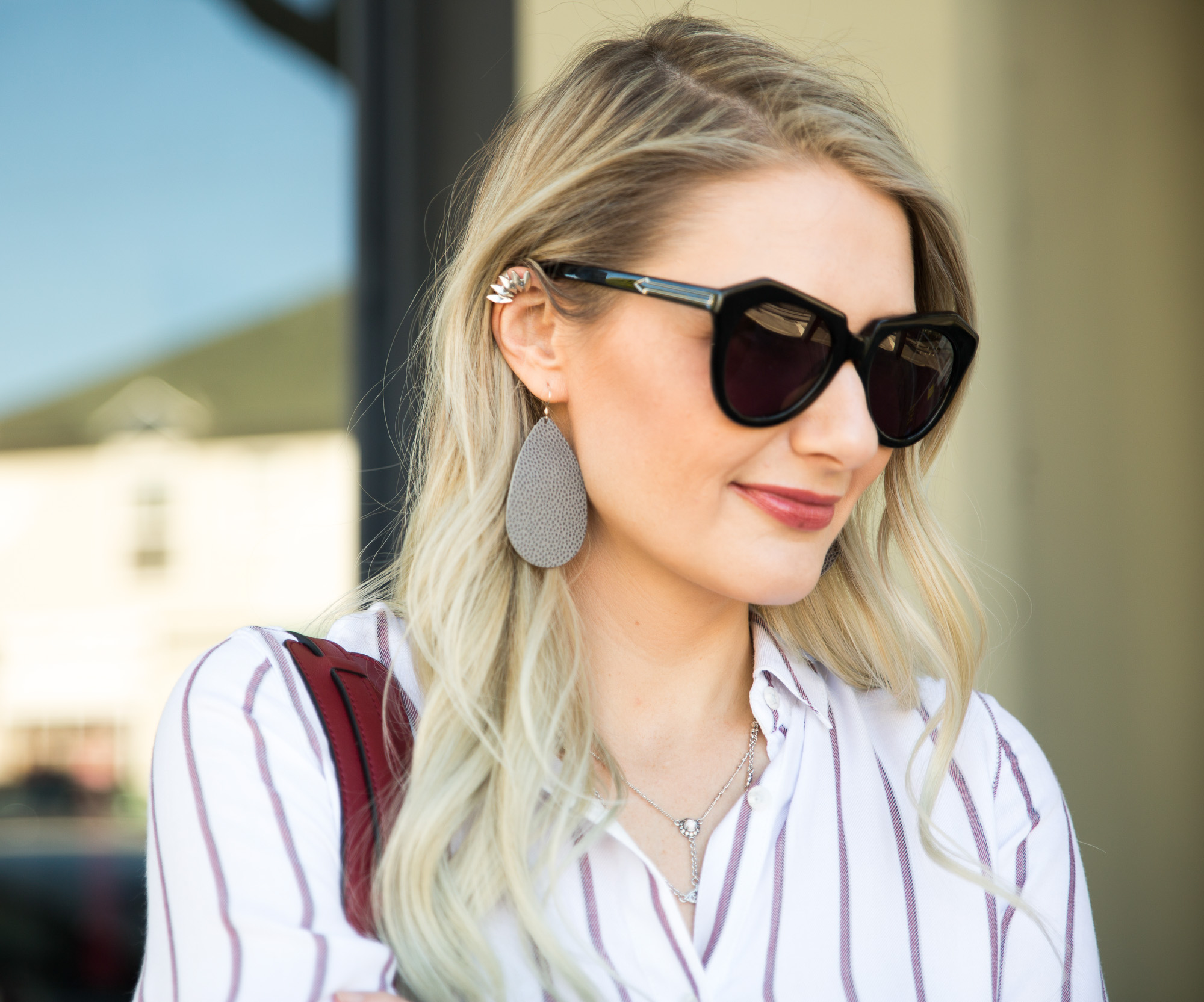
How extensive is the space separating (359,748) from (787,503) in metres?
0.56

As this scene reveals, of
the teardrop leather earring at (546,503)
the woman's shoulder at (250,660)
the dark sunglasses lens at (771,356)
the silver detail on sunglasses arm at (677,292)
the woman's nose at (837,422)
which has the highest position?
the silver detail on sunglasses arm at (677,292)

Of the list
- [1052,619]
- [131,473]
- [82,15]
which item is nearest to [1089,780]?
[1052,619]

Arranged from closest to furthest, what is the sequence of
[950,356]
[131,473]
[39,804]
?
[950,356] < [39,804] < [131,473]

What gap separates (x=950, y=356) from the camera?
1312 mm

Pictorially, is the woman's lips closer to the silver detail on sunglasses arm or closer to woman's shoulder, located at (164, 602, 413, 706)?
the silver detail on sunglasses arm

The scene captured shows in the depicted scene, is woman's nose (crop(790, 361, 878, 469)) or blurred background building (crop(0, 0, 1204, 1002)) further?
blurred background building (crop(0, 0, 1204, 1002))

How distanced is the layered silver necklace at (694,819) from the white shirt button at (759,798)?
0.05 metres

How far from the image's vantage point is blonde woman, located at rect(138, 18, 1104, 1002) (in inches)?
40.6

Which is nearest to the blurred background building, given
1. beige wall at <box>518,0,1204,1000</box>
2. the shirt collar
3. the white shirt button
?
beige wall at <box>518,0,1204,1000</box>

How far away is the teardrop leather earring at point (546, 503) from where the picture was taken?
1286 millimetres

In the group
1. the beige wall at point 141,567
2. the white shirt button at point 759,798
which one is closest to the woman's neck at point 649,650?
the white shirt button at point 759,798

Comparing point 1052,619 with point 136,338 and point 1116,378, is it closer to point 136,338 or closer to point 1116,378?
point 1116,378

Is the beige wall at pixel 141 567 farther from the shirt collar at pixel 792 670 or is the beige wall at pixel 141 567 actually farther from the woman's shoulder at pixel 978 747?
the woman's shoulder at pixel 978 747

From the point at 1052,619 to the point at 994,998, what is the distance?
5.03 ft
